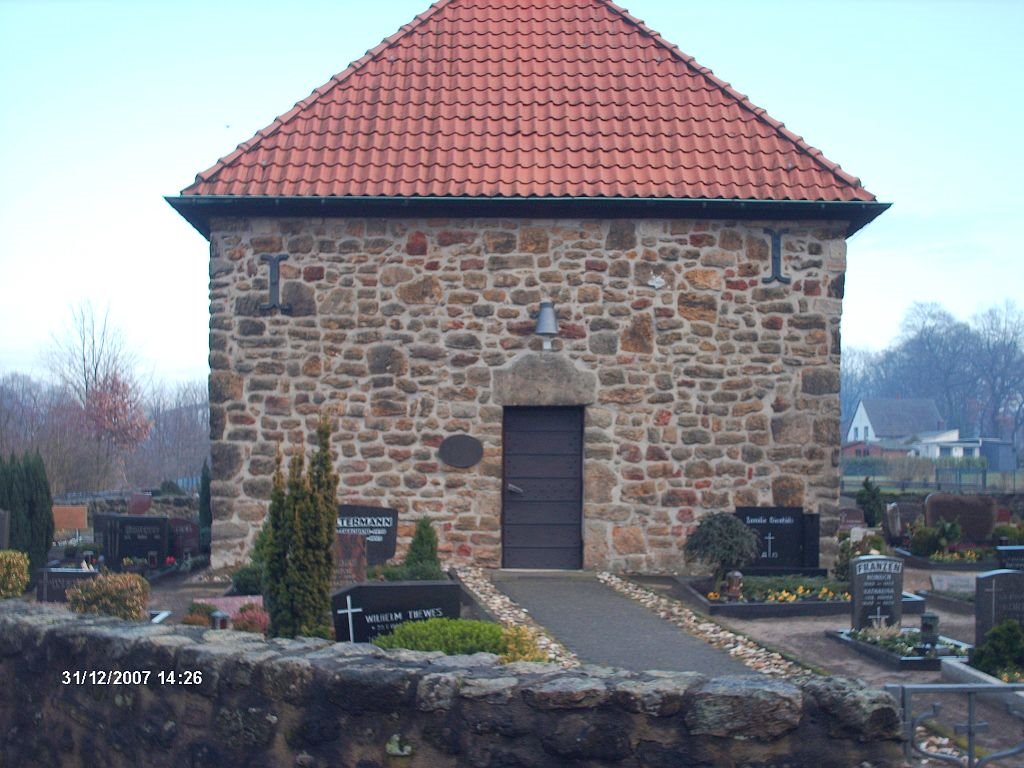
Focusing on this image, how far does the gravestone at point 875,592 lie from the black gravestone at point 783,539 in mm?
3055

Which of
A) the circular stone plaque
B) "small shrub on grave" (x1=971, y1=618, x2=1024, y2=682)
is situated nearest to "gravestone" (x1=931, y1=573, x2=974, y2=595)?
"small shrub on grave" (x1=971, y1=618, x2=1024, y2=682)

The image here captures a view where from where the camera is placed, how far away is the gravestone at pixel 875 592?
9.42 meters

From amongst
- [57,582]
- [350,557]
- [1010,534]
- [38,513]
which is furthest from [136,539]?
[1010,534]

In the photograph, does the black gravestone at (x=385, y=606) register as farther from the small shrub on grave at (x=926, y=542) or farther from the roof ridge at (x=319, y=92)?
the small shrub on grave at (x=926, y=542)

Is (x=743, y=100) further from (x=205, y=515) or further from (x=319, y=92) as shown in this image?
(x=205, y=515)

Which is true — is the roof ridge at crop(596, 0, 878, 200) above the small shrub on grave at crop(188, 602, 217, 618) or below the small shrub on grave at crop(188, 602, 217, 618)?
above

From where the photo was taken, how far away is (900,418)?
73.1 m

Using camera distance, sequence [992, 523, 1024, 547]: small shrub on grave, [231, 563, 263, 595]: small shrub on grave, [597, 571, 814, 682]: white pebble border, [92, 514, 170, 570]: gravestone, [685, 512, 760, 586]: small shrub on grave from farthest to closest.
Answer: [992, 523, 1024, 547]: small shrub on grave → [92, 514, 170, 570]: gravestone → [685, 512, 760, 586]: small shrub on grave → [231, 563, 263, 595]: small shrub on grave → [597, 571, 814, 682]: white pebble border

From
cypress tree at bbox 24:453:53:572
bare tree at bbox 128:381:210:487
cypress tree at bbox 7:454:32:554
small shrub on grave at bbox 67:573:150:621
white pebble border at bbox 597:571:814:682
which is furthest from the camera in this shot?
bare tree at bbox 128:381:210:487

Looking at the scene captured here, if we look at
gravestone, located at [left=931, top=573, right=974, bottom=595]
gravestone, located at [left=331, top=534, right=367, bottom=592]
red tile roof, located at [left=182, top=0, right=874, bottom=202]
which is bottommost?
gravestone, located at [left=931, top=573, right=974, bottom=595]

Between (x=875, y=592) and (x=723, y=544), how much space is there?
2.35m

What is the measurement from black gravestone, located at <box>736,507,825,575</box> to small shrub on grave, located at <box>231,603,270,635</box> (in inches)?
228

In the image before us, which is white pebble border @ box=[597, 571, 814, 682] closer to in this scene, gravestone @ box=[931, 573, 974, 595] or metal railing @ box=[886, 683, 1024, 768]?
metal railing @ box=[886, 683, 1024, 768]

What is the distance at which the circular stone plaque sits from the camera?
41.8 feet
